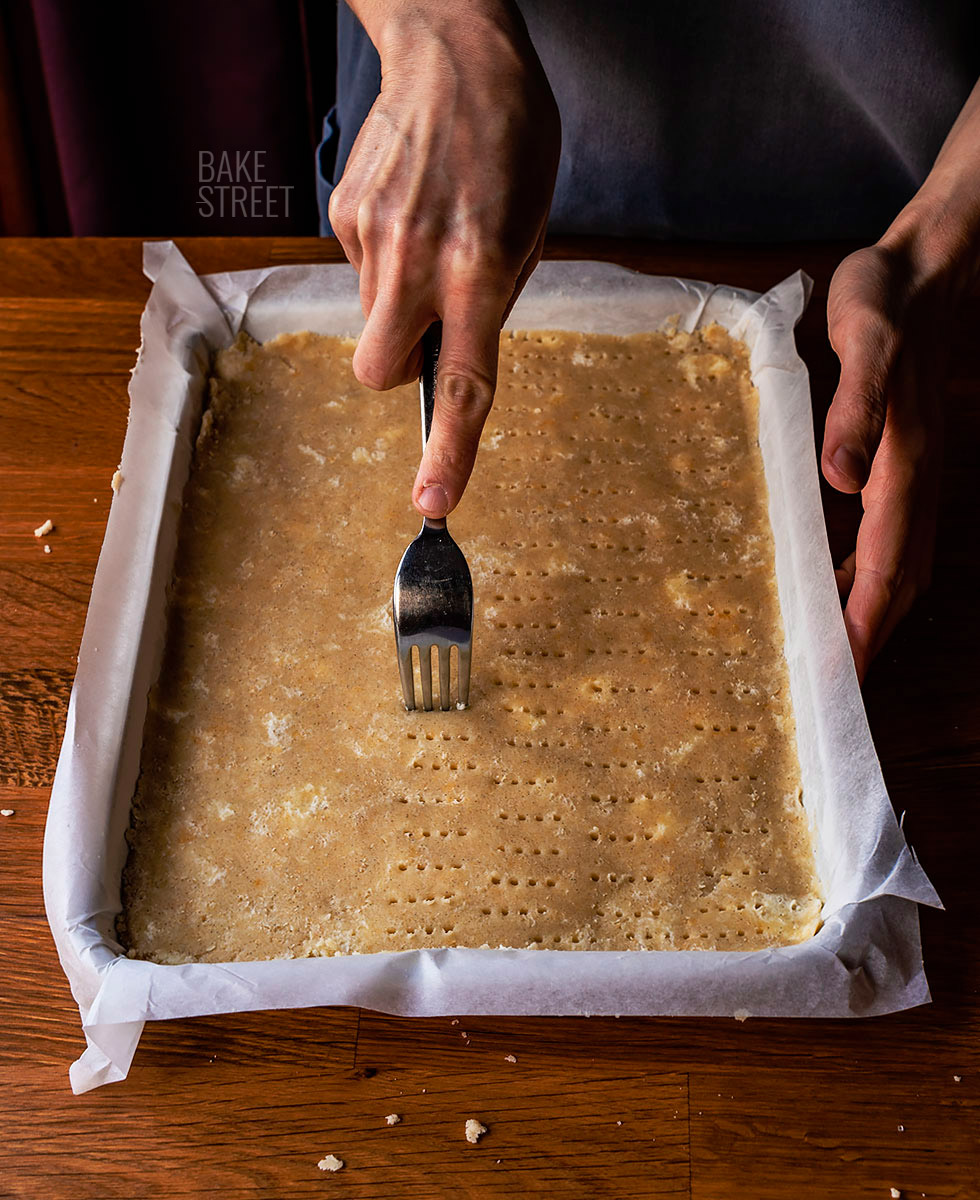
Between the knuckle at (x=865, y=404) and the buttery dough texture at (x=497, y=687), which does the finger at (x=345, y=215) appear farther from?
the knuckle at (x=865, y=404)

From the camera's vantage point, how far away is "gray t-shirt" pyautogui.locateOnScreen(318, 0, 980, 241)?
1372 mm

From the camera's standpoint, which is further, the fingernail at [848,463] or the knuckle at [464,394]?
the fingernail at [848,463]

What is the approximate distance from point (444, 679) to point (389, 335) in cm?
38

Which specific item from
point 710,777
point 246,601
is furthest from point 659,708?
point 246,601

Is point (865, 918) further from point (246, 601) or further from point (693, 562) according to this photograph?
point (246, 601)

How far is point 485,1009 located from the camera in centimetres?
101

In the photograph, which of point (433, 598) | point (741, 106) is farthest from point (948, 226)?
point (433, 598)

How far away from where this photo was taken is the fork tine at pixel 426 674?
3.89 ft

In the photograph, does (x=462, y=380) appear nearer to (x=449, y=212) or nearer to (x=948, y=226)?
(x=449, y=212)

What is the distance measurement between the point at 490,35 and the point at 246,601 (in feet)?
2.20

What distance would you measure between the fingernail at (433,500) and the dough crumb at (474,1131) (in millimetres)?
565

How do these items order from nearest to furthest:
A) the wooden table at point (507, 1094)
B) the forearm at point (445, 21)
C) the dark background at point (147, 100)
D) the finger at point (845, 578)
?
the wooden table at point (507, 1094)
the forearm at point (445, 21)
the finger at point (845, 578)
the dark background at point (147, 100)

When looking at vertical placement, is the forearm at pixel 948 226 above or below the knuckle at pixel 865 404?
above

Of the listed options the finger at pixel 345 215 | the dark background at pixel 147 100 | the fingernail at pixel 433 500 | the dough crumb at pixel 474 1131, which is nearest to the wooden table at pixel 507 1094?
the dough crumb at pixel 474 1131
